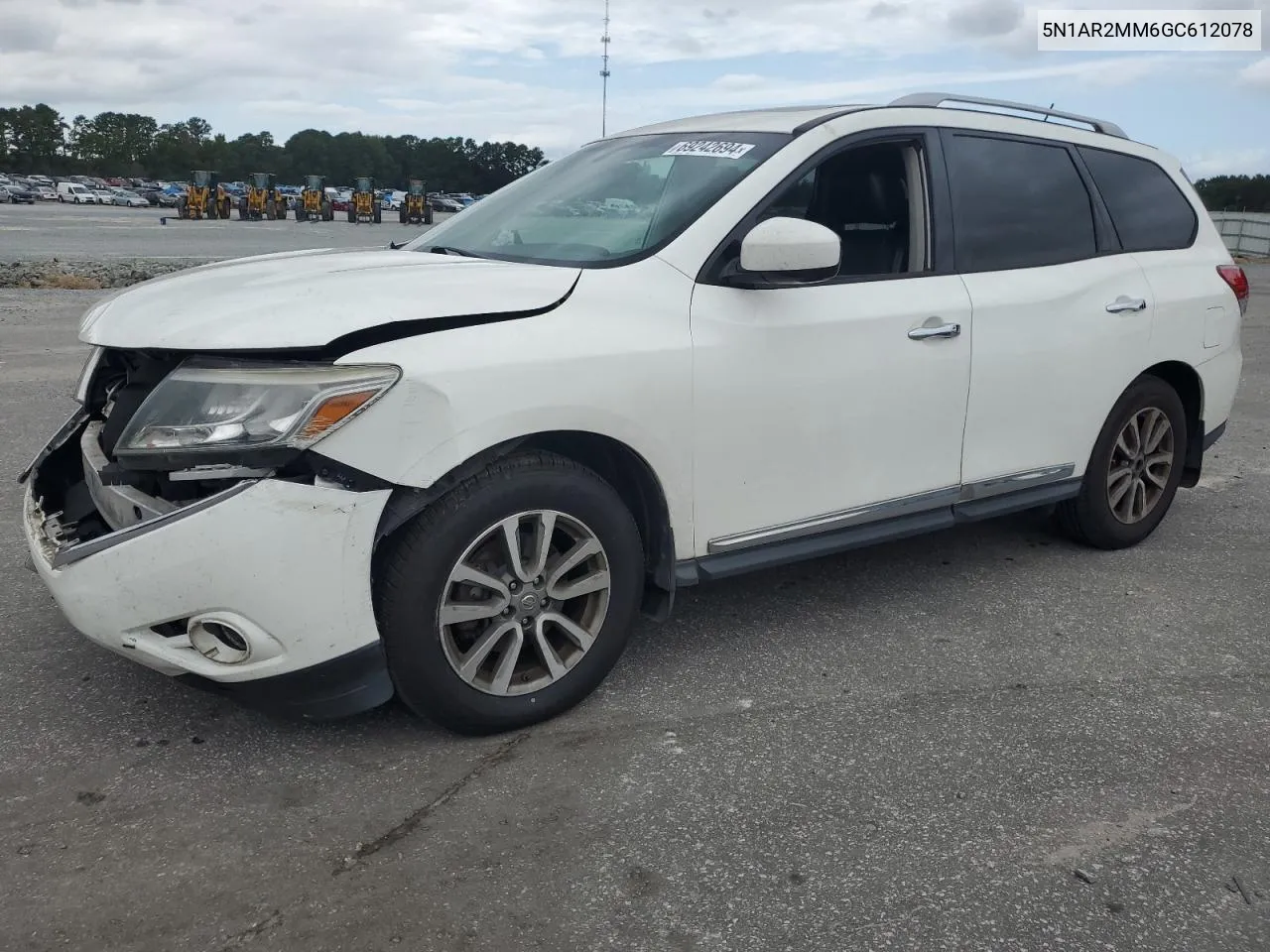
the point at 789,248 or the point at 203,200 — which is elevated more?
the point at 203,200

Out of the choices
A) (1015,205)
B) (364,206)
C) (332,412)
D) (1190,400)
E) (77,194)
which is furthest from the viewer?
(77,194)

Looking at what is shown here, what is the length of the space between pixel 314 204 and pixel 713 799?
50.0m

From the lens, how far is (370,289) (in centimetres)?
285

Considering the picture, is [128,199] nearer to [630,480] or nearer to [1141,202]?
[1141,202]

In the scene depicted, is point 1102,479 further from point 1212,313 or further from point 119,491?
point 119,491

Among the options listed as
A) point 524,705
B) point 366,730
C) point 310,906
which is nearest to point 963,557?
point 524,705

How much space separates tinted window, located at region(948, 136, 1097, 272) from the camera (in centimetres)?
400

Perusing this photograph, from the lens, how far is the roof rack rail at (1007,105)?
4137mm

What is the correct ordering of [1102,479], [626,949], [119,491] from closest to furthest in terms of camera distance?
[626,949] < [119,491] < [1102,479]

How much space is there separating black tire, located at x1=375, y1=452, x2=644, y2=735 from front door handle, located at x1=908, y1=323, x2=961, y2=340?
1.24 metres

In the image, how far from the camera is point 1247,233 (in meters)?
42.2

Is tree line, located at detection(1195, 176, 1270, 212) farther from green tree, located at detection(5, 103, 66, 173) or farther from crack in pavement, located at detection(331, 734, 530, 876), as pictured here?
green tree, located at detection(5, 103, 66, 173)

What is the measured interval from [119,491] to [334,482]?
64 centimetres

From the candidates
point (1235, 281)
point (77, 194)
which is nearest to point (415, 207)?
point (77, 194)
